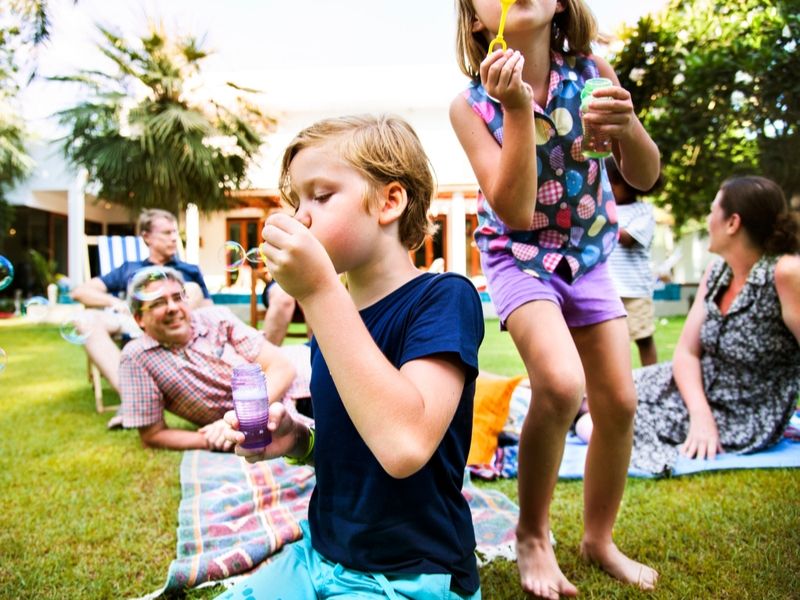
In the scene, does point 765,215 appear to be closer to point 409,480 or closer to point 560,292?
point 560,292

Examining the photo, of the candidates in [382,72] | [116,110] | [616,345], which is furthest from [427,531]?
[382,72]

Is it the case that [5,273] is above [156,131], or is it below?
below

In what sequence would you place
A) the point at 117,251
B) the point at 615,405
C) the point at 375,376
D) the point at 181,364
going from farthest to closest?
the point at 117,251, the point at 181,364, the point at 615,405, the point at 375,376

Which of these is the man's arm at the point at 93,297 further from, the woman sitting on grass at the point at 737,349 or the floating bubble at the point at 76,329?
the woman sitting on grass at the point at 737,349

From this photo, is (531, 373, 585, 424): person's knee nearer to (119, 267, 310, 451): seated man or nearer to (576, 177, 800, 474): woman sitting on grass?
(576, 177, 800, 474): woman sitting on grass

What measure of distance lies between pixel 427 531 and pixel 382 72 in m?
17.4

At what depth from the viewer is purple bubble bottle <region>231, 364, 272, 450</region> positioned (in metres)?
1.26

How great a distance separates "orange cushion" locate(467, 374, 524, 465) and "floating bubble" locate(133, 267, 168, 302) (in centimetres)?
158

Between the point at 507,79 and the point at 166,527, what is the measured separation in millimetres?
1998

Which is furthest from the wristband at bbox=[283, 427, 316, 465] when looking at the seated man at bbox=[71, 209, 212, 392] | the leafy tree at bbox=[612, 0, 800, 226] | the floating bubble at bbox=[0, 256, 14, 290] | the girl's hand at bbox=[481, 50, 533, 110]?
the leafy tree at bbox=[612, 0, 800, 226]

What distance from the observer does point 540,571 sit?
71.2 inches

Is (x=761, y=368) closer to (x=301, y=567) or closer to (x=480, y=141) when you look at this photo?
(x=480, y=141)

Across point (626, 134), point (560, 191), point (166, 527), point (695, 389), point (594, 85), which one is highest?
point (594, 85)

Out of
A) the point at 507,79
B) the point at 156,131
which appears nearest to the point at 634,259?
the point at 507,79
